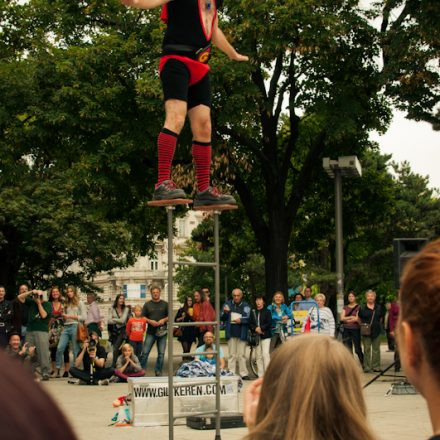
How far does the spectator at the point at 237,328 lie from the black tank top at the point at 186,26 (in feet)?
41.2

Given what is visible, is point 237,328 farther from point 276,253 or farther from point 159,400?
point 159,400

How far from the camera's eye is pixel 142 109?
25.2 metres

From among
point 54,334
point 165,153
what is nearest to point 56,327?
point 54,334

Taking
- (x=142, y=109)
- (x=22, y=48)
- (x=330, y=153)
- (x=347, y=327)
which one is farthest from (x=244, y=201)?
(x=22, y=48)

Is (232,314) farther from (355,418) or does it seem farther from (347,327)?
(355,418)

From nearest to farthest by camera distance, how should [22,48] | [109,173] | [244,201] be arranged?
1. [109,173]
2. [244,201]
3. [22,48]

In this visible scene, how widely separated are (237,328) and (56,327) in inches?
218

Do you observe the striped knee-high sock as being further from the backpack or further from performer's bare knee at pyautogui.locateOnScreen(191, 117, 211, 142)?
the backpack

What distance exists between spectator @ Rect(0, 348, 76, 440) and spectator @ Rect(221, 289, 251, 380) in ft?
67.4

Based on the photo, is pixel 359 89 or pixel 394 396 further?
pixel 359 89

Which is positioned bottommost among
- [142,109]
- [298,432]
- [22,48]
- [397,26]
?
[298,432]

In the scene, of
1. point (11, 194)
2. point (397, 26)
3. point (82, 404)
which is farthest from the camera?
point (11, 194)

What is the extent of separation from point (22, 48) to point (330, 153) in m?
12.0

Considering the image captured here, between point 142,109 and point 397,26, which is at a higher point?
point 397,26
